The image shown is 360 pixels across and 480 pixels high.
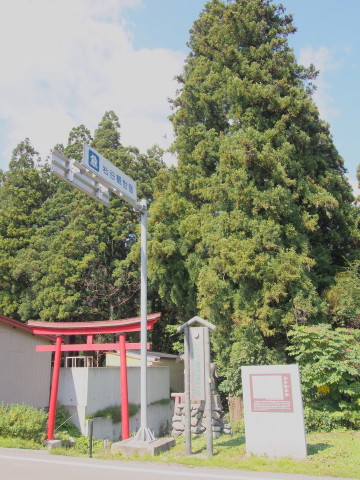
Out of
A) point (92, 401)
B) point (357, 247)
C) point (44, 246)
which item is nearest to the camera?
point (92, 401)

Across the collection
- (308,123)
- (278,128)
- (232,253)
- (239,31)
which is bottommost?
(232,253)

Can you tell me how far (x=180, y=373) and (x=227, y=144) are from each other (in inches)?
488

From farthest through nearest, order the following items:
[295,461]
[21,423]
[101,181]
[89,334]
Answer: [89,334] → [21,423] → [101,181] → [295,461]

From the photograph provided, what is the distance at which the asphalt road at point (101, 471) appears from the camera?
5.26 meters

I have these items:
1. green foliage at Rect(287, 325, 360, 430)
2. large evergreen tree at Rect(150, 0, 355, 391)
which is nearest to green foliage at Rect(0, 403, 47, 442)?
large evergreen tree at Rect(150, 0, 355, 391)

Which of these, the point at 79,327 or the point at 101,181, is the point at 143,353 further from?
the point at 79,327

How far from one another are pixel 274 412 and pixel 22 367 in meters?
9.06

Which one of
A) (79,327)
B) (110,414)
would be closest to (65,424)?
(110,414)

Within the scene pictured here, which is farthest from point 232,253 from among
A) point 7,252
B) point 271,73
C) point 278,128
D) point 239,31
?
point 7,252

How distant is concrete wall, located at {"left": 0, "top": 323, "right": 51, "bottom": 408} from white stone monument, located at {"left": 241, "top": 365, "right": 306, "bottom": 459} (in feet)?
27.4

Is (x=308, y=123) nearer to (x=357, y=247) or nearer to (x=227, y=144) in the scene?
(x=227, y=144)

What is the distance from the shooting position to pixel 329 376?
10.2 m

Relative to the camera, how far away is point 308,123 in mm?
15633

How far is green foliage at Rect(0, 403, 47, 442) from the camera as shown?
333 inches
